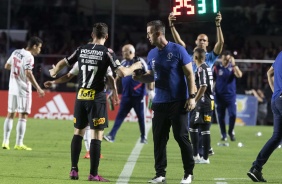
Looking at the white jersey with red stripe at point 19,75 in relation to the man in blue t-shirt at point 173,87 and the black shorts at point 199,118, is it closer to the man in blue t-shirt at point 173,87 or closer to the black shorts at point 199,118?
the black shorts at point 199,118

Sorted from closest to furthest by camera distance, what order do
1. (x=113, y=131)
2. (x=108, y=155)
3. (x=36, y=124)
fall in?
(x=108, y=155) < (x=113, y=131) < (x=36, y=124)

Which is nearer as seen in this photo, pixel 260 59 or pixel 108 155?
pixel 108 155

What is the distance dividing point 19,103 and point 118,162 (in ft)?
11.0

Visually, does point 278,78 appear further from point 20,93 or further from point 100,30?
point 20,93

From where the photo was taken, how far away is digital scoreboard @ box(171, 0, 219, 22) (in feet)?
51.8

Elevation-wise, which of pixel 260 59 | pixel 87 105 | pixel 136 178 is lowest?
pixel 136 178

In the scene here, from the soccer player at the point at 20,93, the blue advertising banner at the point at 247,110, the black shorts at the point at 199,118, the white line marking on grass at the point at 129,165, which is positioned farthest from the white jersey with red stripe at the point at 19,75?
the blue advertising banner at the point at 247,110

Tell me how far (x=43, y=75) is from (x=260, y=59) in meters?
8.03

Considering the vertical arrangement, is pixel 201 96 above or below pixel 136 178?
above

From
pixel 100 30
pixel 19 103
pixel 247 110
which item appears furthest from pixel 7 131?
pixel 247 110

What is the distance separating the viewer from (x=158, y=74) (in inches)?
470

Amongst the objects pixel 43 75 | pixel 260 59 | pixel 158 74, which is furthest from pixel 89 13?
pixel 158 74

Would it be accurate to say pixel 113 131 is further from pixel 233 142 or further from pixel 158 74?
pixel 158 74

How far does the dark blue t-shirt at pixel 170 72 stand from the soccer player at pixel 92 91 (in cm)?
64
